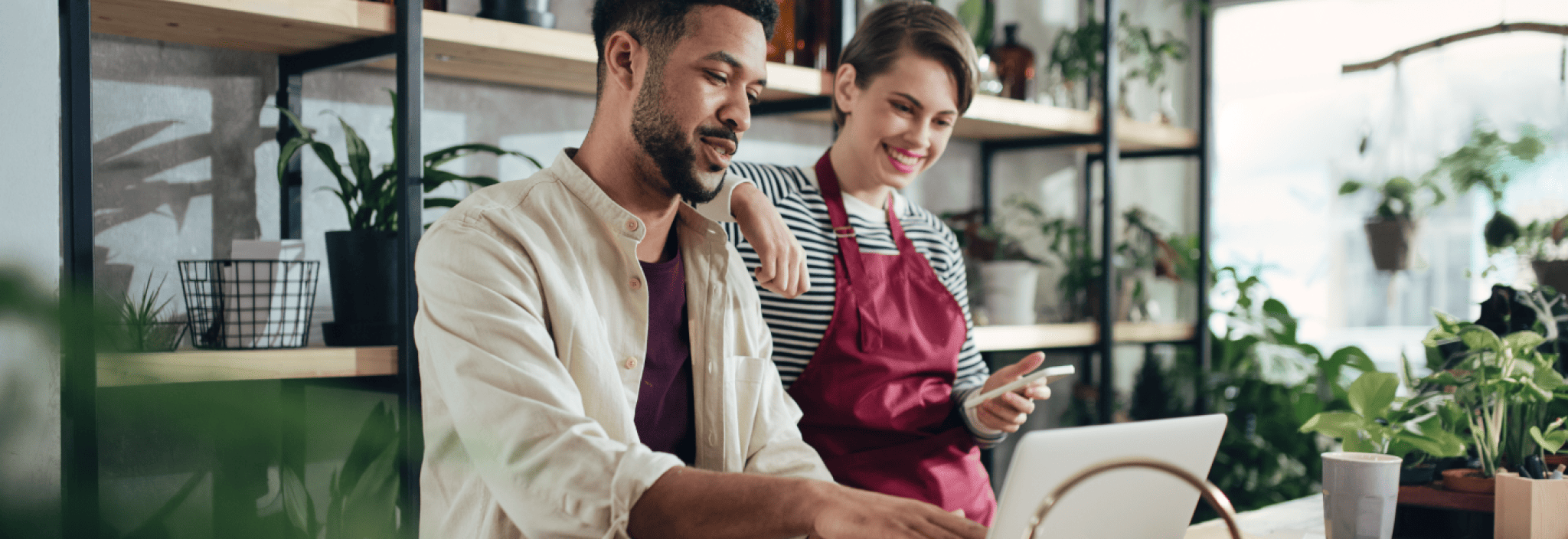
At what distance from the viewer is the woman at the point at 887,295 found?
65.3 inches

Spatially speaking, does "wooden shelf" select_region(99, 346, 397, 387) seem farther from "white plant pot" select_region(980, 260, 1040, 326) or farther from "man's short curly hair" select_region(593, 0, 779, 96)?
"white plant pot" select_region(980, 260, 1040, 326)

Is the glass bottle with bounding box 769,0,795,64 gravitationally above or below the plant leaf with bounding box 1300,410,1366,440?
above

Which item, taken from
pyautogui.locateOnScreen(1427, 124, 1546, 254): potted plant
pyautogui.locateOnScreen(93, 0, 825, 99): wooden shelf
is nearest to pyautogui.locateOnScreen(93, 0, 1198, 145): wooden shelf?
pyautogui.locateOnScreen(93, 0, 825, 99): wooden shelf

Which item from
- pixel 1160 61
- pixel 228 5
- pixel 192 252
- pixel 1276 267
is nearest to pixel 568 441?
pixel 228 5

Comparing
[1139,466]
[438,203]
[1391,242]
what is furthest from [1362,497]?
[1391,242]

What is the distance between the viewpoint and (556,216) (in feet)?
3.96

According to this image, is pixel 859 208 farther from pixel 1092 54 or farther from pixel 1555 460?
pixel 1092 54

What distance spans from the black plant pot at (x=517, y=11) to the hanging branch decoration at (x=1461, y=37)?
86.8 inches

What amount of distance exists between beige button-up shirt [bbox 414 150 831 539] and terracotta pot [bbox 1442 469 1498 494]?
76 cm

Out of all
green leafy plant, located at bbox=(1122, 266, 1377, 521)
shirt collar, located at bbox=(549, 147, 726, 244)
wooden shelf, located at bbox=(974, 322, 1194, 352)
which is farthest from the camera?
green leafy plant, located at bbox=(1122, 266, 1377, 521)

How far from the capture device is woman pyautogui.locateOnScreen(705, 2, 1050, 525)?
166cm

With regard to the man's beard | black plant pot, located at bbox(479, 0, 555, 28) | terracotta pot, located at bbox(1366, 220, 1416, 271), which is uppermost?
black plant pot, located at bbox(479, 0, 555, 28)

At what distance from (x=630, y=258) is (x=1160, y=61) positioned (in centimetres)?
222

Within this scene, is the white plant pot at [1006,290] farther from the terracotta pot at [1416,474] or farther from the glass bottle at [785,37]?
the terracotta pot at [1416,474]
